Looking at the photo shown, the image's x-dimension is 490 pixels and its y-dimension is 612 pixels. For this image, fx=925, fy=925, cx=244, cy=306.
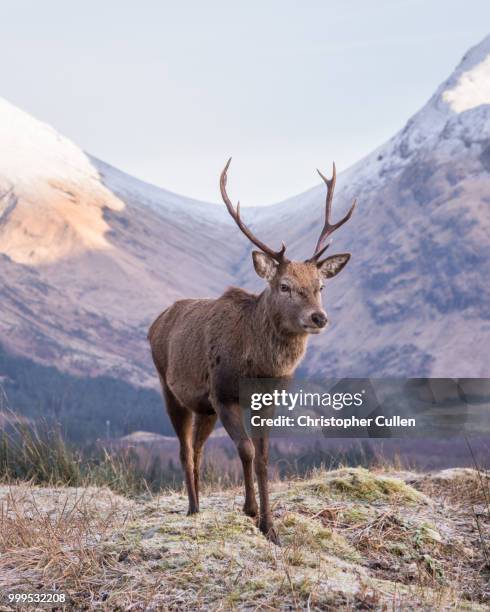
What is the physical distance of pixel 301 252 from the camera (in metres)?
70.9

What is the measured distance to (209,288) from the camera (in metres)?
83.5

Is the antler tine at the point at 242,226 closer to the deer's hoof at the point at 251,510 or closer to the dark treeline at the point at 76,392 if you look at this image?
the deer's hoof at the point at 251,510

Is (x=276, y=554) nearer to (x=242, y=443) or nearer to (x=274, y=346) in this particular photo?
(x=242, y=443)

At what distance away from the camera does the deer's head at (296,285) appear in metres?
6.81

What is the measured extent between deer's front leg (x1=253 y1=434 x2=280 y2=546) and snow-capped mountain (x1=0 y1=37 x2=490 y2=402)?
56.4m

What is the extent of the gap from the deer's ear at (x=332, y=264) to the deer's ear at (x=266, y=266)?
0.36 meters

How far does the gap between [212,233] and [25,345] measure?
95.4 ft

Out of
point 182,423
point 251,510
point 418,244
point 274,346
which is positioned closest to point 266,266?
point 274,346

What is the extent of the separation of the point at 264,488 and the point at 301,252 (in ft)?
212

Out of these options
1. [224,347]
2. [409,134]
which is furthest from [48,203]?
[224,347]

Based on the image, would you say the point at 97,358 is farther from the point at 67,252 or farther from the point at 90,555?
the point at 90,555

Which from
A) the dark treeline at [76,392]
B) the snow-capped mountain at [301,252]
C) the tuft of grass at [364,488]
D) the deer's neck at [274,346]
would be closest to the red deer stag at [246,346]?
the deer's neck at [274,346]

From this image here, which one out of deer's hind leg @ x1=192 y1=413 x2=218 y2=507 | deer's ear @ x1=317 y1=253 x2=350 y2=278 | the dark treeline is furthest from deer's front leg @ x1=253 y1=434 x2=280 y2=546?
the dark treeline

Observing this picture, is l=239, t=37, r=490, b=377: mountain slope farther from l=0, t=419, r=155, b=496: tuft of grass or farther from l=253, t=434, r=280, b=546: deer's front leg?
l=253, t=434, r=280, b=546: deer's front leg
